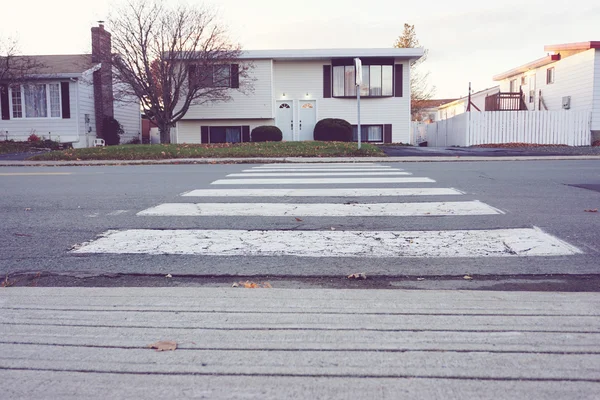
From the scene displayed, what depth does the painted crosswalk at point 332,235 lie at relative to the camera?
4664mm

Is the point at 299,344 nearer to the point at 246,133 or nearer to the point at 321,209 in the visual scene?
the point at 321,209

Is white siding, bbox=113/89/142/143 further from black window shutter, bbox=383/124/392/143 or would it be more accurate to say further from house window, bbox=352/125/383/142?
black window shutter, bbox=383/124/392/143

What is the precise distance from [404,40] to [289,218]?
147 ft

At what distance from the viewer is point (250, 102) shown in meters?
29.5

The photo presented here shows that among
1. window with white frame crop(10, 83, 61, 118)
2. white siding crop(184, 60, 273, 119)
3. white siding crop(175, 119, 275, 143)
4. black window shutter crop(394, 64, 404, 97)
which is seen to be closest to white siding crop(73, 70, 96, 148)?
window with white frame crop(10, 83, 61, 118)

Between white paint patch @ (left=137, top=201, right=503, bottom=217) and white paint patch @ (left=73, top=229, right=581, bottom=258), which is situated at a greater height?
white paint patch @ (left=137, top=201, right=503, bottom=217)

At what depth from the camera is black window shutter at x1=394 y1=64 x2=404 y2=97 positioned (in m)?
29.9

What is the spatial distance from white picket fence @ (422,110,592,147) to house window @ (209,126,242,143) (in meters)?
12.6

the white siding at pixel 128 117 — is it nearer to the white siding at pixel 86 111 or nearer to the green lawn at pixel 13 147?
the white siding at pixel 86 111

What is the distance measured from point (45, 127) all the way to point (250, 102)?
1105 cm

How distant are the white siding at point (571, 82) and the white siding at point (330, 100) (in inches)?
341

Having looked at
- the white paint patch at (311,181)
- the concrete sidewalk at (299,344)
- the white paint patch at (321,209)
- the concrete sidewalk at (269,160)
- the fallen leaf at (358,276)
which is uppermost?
the concrete sidewalk at (269,160)

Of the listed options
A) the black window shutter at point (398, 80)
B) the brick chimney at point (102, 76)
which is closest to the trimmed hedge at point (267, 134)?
the black window shutter at point (398, 80)

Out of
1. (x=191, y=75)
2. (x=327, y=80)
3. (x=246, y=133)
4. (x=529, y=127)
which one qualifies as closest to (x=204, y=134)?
(x=246, y=133)
